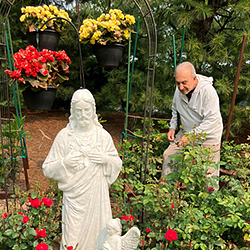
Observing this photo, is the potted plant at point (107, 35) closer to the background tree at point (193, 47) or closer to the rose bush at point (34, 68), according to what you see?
the rose bush at point (34, 68)

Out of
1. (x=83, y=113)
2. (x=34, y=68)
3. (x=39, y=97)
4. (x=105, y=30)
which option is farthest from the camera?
(x=105, y=30)

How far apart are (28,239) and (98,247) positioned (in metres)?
0.62

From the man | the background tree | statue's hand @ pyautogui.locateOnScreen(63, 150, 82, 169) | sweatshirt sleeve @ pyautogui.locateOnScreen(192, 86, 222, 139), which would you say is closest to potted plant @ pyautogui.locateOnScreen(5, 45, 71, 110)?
statue's hand @ pyautogui.locateOnScreen(63, 150, 82, 169)

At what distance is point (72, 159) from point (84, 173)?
0.53 feet

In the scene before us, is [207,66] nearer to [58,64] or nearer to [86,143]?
[58,64]

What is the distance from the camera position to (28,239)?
2.31 metres

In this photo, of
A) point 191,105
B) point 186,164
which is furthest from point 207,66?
point 186,164

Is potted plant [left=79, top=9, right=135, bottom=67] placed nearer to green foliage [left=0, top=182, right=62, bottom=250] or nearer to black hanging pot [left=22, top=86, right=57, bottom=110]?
black hanging pot [left=22, top=86, right=57, bottom=110]

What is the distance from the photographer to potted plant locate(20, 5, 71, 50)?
10.5 feet

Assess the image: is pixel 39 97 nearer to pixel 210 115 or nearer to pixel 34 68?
pixel 34 68

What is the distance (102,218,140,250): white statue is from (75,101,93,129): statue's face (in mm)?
862

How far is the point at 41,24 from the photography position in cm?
324

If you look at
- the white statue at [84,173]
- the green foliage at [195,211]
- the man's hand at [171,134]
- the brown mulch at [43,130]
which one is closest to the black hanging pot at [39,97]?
the white statue at [84,173]

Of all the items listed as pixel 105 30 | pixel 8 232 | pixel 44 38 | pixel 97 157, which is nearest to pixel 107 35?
pixel 105 30
